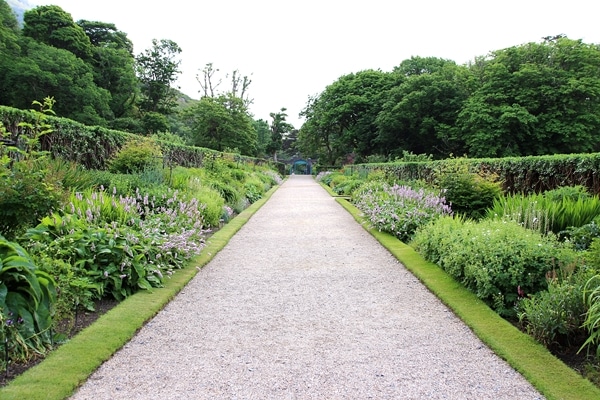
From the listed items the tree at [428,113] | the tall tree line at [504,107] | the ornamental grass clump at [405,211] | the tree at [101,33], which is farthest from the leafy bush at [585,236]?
the tree at [101,33]

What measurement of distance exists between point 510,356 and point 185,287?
3.58 metres

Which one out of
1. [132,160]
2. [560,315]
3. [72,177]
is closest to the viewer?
[560,315]

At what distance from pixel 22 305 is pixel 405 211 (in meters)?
6.87

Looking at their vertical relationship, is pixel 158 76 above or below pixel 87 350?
above

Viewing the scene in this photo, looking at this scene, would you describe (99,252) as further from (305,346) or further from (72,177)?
(72,177)

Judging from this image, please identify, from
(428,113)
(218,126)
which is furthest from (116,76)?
(428,113)

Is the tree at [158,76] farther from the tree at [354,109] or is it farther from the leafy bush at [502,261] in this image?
the leafy bush at [502,261]

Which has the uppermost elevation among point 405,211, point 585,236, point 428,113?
point 428,113

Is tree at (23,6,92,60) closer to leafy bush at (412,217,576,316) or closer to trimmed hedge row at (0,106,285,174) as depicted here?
trimmed hedge row at (0,106,285,174)

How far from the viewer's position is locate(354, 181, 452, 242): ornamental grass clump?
26.2 feet

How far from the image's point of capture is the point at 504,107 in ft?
92.0

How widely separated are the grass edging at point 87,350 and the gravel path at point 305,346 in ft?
0.29

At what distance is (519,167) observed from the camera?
9.41 m

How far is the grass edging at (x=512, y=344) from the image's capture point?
8.79 ft
